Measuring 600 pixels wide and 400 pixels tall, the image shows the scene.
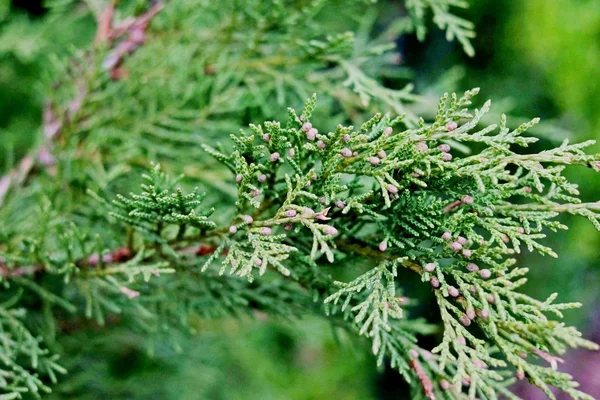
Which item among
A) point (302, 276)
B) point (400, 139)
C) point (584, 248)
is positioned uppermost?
point (584, 248)

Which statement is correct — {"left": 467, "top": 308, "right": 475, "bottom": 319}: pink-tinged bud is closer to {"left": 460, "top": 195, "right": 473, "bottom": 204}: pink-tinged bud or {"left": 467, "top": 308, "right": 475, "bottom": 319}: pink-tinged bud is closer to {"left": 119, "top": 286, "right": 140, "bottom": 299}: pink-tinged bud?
{"left": 460, "top": 195, "right": 473, "bottom": 204}: pink-tinged bud

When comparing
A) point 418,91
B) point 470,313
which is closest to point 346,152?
point 470,313

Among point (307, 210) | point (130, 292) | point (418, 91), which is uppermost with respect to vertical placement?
point (418, 91)

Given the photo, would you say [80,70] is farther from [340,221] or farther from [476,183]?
[476,183]

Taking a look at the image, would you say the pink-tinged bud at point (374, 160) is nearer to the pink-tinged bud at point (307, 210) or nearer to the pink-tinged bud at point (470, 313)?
the pink-tinged bud at point (307, 210)

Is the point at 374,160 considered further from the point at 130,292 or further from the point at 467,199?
the point at 130,292

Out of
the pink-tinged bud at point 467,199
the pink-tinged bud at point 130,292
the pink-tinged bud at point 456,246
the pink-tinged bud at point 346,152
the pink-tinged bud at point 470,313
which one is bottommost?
the pink-tinged bud at point 130,292

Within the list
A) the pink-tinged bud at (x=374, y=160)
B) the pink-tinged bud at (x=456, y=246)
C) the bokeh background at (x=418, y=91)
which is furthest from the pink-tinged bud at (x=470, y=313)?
the bokeh background at (x=418, y=91)

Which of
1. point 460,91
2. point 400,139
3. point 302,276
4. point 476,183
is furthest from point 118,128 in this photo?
point 460,91
